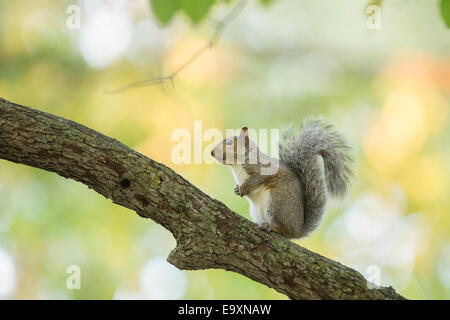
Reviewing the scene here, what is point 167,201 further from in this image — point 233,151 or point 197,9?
point 197,9

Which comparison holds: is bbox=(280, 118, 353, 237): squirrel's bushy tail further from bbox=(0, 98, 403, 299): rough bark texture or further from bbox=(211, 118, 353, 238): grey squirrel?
bbox=(0, 98, 403, 299): rough bark texture

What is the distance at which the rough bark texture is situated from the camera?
6.97 ft

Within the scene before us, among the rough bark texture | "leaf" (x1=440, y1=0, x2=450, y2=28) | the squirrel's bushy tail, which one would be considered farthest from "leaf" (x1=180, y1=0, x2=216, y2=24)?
the squirrel's bushy tail

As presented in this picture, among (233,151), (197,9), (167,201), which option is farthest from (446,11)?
(233,151)

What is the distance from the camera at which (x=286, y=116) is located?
527cm

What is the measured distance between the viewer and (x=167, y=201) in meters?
2.16

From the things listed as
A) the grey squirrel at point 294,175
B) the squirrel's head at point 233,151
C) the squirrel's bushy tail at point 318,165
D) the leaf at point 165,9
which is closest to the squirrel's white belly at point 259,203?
the grey squirrel at point 294,175

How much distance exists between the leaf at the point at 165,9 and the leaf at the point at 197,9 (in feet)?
0.10

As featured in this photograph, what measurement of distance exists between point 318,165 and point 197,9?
1.87 m

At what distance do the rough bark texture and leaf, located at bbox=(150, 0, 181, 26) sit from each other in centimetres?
99

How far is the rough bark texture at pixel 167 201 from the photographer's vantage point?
212 cm

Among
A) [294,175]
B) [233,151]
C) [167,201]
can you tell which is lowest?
[167,201]

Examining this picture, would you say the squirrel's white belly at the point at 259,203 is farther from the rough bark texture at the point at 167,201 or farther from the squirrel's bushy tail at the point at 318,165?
the rough bark texture at the point at 167,201

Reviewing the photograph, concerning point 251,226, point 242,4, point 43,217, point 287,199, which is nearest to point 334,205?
point 287,199
